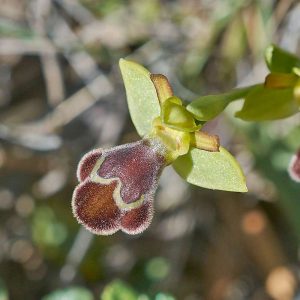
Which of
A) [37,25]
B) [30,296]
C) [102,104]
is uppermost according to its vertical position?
[37,25]

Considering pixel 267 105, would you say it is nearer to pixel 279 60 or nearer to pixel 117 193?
pixel 279 60

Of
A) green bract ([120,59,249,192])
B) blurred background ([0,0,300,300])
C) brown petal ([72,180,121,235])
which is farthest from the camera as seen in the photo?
blurred background ([0,0,300,300])

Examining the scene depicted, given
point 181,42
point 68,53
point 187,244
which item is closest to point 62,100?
point 68,53

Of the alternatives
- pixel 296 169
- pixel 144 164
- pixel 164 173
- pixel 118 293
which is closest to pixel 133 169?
pixel 144 164

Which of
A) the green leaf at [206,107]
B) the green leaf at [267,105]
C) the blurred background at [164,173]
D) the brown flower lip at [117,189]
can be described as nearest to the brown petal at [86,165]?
the brown flower lip at [117,189]

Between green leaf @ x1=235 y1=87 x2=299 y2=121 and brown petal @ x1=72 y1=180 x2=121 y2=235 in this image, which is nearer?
brown petal @ x1=72 y1=180 x2=121 y2=235

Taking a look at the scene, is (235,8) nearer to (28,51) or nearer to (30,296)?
(28,51)

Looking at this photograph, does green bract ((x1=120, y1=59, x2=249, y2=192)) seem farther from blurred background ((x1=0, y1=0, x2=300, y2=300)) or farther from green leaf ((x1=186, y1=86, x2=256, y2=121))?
blurred background ((x1=0, y1=0, x2=300, y2=300))

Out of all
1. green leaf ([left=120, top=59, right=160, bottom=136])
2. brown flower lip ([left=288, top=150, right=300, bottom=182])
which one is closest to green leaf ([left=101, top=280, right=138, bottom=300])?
green leaf ([left=120, top=59, right=160, bottom=136])
